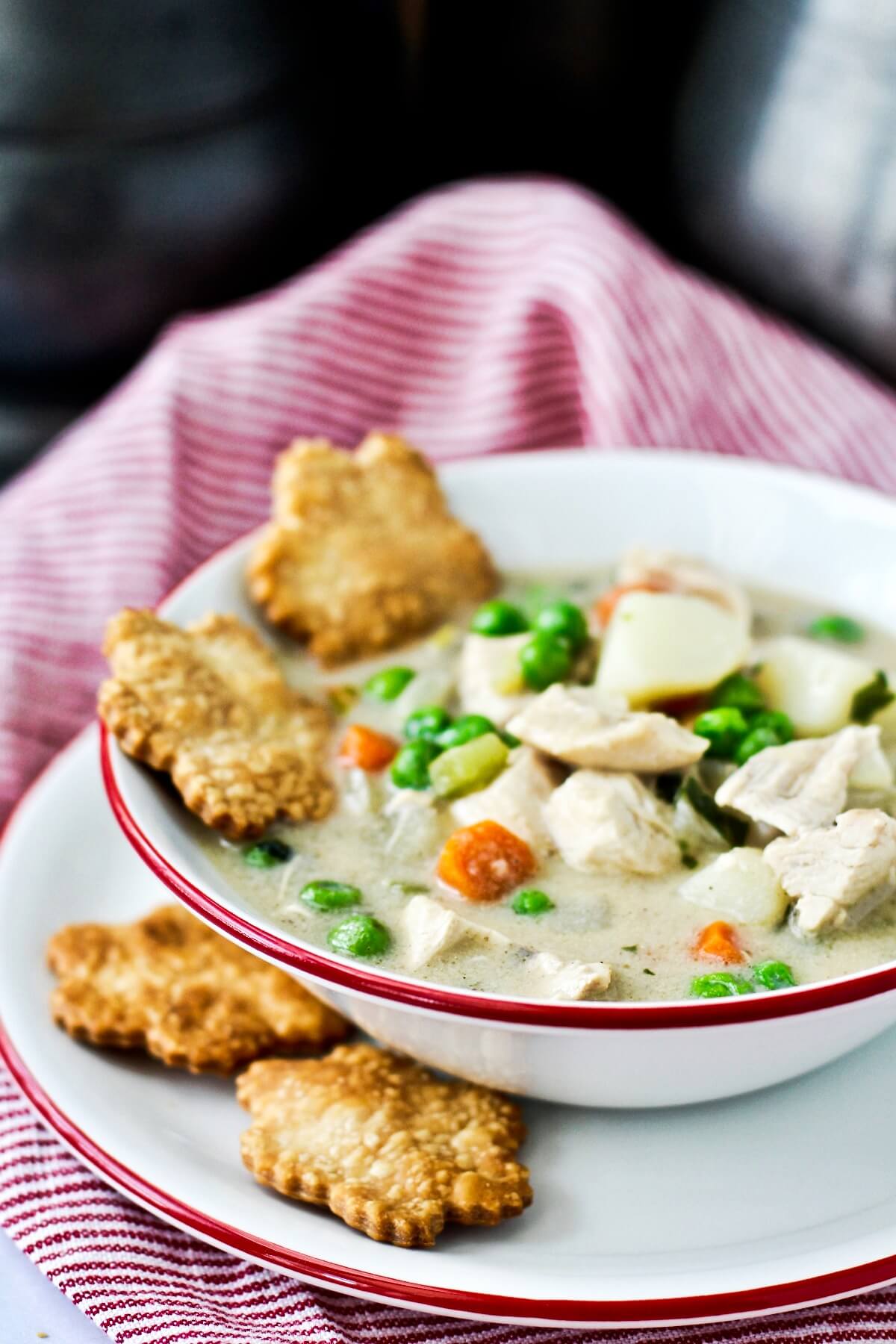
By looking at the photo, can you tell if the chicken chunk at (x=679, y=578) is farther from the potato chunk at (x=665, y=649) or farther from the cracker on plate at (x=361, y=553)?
the cracker on plate at (x=361, y=553)

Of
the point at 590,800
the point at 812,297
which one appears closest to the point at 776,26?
the point at 812,297

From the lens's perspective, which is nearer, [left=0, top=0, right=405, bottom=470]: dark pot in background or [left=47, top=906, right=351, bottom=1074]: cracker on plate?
[left=47, top=906, right=351, bottom=1074]: cracker on plate

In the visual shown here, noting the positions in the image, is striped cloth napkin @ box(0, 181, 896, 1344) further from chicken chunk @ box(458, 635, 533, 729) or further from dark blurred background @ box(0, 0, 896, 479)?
chicken chunk @ box(458, 635, 533, 729)

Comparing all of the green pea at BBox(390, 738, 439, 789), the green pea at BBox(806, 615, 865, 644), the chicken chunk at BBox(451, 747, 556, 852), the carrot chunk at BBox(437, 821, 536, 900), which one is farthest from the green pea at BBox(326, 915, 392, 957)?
the green pea at BBox(806, 615, 865, 644)

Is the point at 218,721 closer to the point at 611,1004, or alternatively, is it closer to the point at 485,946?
the point at 485,946

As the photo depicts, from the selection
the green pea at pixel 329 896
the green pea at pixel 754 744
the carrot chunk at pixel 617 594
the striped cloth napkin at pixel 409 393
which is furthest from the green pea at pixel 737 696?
the striped cloth napkin at pixel 409 393

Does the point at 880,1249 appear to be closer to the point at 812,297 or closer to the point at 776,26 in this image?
the point at 812,297

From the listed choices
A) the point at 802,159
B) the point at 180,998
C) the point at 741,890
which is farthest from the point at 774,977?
the point at 802,159
